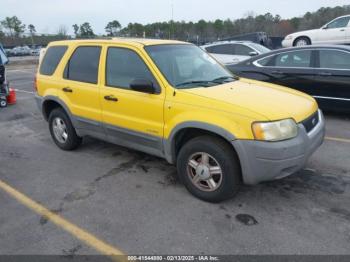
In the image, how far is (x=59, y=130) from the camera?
5.74 m

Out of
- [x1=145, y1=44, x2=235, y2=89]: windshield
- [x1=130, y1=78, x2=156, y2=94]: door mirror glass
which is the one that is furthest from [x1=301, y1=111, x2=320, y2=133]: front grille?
[x1=130, y1=78, x2=156, y2=94]: door mirror glass

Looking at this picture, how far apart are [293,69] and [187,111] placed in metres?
4.37

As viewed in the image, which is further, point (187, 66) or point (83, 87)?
point (83, 87)

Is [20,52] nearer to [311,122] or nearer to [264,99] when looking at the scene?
[264,99]

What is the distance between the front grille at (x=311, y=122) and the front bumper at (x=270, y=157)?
18 centimetres

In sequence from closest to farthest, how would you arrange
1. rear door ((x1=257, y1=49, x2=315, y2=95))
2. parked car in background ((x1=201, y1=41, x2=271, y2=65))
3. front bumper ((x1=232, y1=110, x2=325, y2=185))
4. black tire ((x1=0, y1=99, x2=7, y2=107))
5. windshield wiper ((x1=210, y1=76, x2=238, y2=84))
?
1. front bumper ((x1=232, y1=110, x2=325, y2=185))
2. windshield wiper ((x1=210, y1=76, x2=238, y2=84))
3. rear door ((x1=257, y1=49, x2=315, y2=95))
4. black tire ((x1=0, y1=99, x2=7, y2=107))
5. parked car in background ((x1=201, y1=41, x2=271, y2=65))

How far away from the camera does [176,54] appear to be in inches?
180

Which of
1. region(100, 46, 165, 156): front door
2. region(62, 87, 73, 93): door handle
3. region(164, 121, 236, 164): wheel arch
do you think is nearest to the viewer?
region(164, 121, 236, 164): wheel arch

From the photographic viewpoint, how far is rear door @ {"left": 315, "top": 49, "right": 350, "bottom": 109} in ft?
21.7

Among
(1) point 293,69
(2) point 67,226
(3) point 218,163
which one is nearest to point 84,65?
(2) point 67,226

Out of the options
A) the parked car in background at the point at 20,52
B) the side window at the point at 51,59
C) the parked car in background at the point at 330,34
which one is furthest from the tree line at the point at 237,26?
the side window at the point at 51,59

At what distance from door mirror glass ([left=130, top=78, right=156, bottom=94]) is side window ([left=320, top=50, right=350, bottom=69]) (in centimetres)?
450

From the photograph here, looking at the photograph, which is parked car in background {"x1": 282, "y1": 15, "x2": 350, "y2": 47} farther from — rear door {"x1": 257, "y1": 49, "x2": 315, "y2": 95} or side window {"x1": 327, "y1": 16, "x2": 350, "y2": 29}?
rear door {"x1": 257, "y1": 49, "x2": 315, "y2": 95}

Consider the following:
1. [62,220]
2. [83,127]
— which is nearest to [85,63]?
[83,127]
